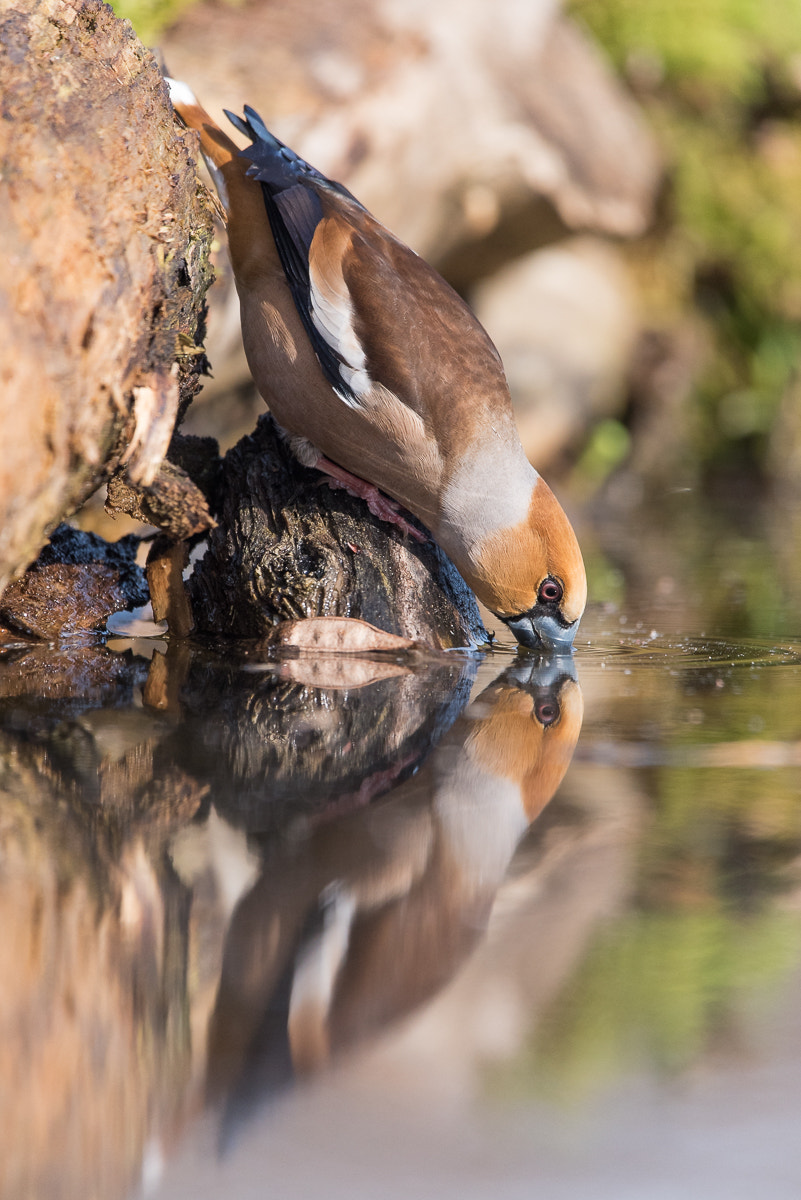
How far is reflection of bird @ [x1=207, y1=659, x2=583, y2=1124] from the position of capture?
164 centimetres

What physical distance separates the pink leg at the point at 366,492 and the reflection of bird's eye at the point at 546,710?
1.16 metres

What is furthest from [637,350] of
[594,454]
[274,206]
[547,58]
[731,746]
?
[731,746]

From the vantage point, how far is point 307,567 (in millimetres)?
4258

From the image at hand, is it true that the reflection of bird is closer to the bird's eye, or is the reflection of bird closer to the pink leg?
the bird's eye

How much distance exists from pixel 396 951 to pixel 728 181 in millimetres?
10685

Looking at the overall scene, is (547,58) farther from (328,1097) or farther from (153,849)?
(328,1097)

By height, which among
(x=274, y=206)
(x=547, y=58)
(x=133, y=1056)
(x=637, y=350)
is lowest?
(x=133, y=1056)

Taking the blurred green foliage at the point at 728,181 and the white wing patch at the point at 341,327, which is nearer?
the white wing patch at the point at 341,327

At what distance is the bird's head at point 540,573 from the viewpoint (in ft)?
13.7

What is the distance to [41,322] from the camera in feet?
9.11

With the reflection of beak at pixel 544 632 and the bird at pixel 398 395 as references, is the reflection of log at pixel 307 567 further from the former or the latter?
the reflection of beak at pixel 544 632

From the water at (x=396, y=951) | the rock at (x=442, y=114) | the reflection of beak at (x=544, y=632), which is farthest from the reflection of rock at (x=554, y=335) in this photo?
the water at (x=396, y=951)

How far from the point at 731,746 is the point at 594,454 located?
8245 mm

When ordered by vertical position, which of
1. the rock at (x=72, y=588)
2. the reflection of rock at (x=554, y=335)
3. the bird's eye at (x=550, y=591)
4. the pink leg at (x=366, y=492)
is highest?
the reflection of rock at (x=554, y=335)
